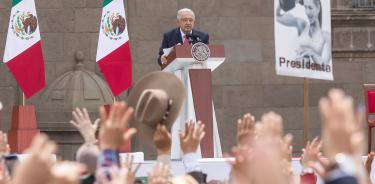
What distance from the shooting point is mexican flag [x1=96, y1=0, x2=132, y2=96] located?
42.8ft

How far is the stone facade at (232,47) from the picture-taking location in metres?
15.2

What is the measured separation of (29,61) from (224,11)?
4479 mm

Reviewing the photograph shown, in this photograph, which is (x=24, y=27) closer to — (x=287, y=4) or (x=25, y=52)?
(x=25, y=52)

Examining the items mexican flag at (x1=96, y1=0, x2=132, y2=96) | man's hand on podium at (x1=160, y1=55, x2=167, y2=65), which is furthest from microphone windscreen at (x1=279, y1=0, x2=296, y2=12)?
mexican flag at (x1=96, y1=0, x2=132, y2=96)

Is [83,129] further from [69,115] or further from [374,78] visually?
[374,78]

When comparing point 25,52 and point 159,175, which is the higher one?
point 25,52

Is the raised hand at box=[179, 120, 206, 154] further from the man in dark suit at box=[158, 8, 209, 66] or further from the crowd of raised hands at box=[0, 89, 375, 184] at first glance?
the man in dark suit at box=[158, 8, 209, 66]

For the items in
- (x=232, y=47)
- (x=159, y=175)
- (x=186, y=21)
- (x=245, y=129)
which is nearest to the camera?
(x=159, y=175)

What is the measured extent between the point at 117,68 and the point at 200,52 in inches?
129

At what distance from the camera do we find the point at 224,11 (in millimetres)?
15523

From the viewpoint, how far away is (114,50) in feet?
43.0

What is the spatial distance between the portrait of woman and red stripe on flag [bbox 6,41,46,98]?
3.50m

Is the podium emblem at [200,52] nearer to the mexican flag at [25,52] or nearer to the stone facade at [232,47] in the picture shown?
the mexican flag at [25,52]

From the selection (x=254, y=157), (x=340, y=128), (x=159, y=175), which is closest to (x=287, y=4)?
(x=159, y=175)
